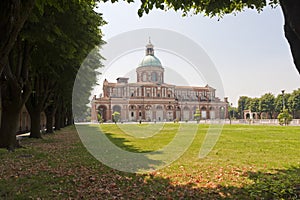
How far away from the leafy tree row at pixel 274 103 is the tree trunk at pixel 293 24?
75.2 m

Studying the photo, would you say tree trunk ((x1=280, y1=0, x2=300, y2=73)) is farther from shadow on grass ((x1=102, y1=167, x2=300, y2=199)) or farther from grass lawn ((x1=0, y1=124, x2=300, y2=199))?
grass lawn ((x1=0, y1=124, x2=300, y2=199))

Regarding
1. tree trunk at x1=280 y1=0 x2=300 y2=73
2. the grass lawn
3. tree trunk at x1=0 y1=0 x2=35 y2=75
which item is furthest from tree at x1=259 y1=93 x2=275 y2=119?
tree trunk at x1=0 y1=0 x2=35 y2=75

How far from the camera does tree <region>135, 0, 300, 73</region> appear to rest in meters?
4.39

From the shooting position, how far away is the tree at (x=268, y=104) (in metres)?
87.9

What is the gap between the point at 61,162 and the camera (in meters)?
9.44

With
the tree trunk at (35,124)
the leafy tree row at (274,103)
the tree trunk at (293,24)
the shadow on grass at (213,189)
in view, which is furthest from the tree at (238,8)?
the leafy tree row at (274,103)

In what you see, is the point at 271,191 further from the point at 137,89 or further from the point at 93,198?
the point at 137,89

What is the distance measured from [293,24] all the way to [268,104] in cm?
9220

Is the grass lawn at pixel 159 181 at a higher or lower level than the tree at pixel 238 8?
lower

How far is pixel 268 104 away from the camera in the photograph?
8881 centimetres

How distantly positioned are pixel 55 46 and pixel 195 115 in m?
57.6

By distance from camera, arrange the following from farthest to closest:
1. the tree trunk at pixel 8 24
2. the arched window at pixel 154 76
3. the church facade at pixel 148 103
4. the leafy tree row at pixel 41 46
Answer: the arched window at pixel 154 76 < the church facade at pixel 148 103 < the leafy tree row at pixel 41 46 < the tree trunk at pixel 8 24

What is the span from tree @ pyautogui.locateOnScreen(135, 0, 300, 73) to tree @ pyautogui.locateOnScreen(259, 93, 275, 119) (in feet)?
287

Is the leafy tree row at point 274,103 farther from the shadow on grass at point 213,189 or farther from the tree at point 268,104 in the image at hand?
the shadow on grass at point 213,189
